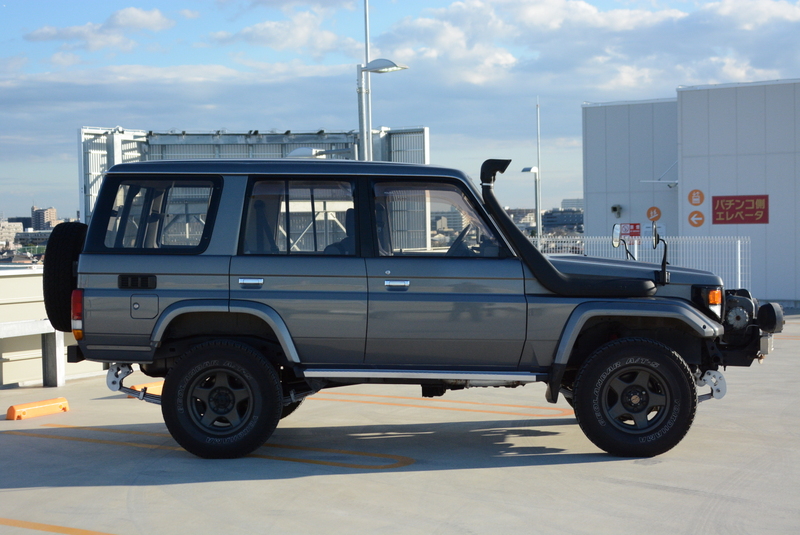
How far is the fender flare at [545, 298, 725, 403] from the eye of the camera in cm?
636

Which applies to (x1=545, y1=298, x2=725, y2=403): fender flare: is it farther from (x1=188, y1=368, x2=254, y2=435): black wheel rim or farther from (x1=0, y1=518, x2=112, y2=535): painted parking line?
(x1=0, y1=518, x2=112, y2=535): painted parking line

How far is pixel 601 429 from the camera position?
254 inches

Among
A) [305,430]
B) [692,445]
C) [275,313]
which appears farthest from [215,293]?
[692,445]

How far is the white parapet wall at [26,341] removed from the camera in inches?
410

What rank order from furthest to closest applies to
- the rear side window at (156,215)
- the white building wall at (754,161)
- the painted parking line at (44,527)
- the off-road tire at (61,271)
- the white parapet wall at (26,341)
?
the white building wall at (754,161) → the white parapet wall at (26,341) → the off-road tire at (61,271) → the rear side window at (156,215) → the painted parking line at (44,527)

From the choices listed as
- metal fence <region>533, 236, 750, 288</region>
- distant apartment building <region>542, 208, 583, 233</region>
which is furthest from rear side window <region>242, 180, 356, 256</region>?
distant apartment building <region>542, 208, 583, 233</region>

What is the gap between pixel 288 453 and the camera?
22.3ft

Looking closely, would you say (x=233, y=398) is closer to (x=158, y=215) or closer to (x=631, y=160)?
(x=158, y=215)

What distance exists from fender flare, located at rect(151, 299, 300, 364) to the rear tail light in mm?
576

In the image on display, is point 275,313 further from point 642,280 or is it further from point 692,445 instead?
point 692,445

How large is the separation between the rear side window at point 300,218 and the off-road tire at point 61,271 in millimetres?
1428

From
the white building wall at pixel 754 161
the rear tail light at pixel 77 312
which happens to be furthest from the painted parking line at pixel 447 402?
the white building wall at pixel 754 161

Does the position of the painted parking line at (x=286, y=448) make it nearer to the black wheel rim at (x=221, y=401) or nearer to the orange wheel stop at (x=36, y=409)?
the black wheel rim at (x=221, y=401)

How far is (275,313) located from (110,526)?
2.03 metres
